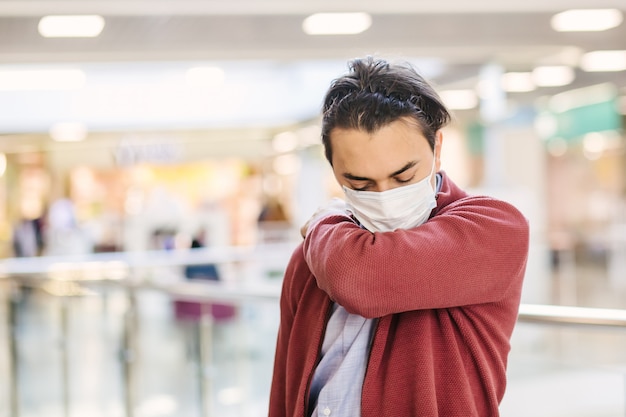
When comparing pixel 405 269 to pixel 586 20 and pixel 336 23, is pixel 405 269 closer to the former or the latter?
pixel 336 23

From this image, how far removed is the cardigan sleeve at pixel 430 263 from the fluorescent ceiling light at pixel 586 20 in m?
4.83

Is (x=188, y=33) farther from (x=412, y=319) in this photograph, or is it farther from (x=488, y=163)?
(x=412, y=319)

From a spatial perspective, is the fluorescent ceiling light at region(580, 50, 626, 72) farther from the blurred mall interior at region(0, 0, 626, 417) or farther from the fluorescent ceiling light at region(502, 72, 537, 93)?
the fluorescent ceiling light at region(502, 72, 537, 93)

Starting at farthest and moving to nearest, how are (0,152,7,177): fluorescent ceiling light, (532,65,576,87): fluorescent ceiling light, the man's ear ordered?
(0,152,7,177): fluorescent ceiling light, (532,65,576,87): fluorescent ceiling light, the man's ear

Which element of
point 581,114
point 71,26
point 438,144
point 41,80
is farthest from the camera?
point 41,80

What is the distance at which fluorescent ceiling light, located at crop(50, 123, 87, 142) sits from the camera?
42.2 ft

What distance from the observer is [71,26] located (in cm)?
514

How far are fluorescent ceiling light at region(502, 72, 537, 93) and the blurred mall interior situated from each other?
59mm

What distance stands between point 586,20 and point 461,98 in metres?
4.71

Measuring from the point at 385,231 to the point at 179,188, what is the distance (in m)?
14.3

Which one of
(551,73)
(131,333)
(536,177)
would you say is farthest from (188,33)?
(536,177)

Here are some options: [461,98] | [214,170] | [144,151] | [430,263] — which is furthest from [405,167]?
[214,170]

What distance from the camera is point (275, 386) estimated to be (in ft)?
4.44

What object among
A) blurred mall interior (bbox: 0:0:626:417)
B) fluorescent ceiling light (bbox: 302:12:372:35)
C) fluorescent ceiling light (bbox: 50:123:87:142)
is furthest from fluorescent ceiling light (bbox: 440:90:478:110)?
fluorescent ceiling light (bbox: 50:123:87:142)
